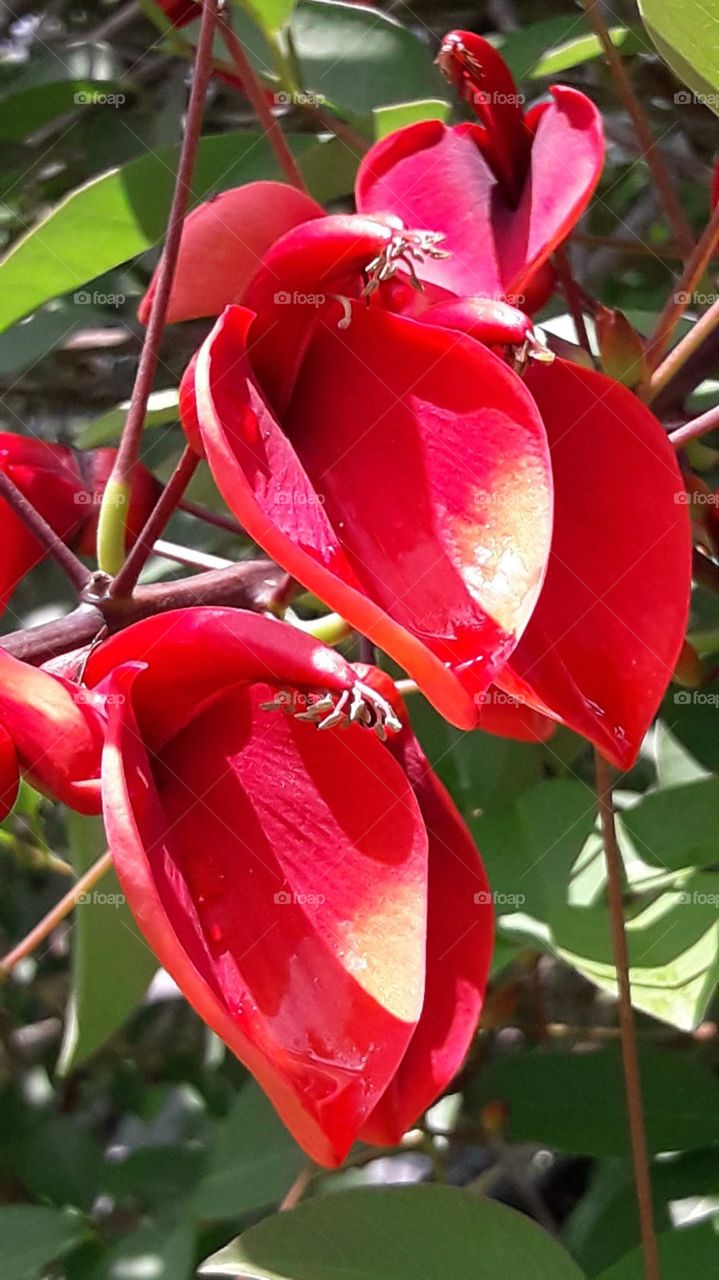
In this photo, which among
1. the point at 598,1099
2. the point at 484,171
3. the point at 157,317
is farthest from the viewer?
the point at 598,1099

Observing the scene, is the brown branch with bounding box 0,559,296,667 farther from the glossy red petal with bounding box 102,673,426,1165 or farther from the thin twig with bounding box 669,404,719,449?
the thin twig with bounding box 669,404,719,449

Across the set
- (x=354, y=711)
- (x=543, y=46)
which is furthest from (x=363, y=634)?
(x=543, y=46)

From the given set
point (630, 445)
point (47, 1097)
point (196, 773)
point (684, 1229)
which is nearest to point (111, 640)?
point (196, 773)

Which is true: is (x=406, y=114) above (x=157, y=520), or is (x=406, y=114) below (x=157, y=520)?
above

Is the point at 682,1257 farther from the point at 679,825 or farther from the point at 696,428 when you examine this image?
the point at 696,428

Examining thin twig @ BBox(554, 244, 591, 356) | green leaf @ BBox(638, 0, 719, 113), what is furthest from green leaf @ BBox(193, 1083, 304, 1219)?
green leaf @ BBox(638, 0, 719, 113)

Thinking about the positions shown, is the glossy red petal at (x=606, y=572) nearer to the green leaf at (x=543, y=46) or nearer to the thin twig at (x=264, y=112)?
the thin twig at (x=264, y=112)

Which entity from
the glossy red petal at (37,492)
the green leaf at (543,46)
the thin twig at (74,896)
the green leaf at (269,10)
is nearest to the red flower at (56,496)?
the glossy red petal at (37,492)
